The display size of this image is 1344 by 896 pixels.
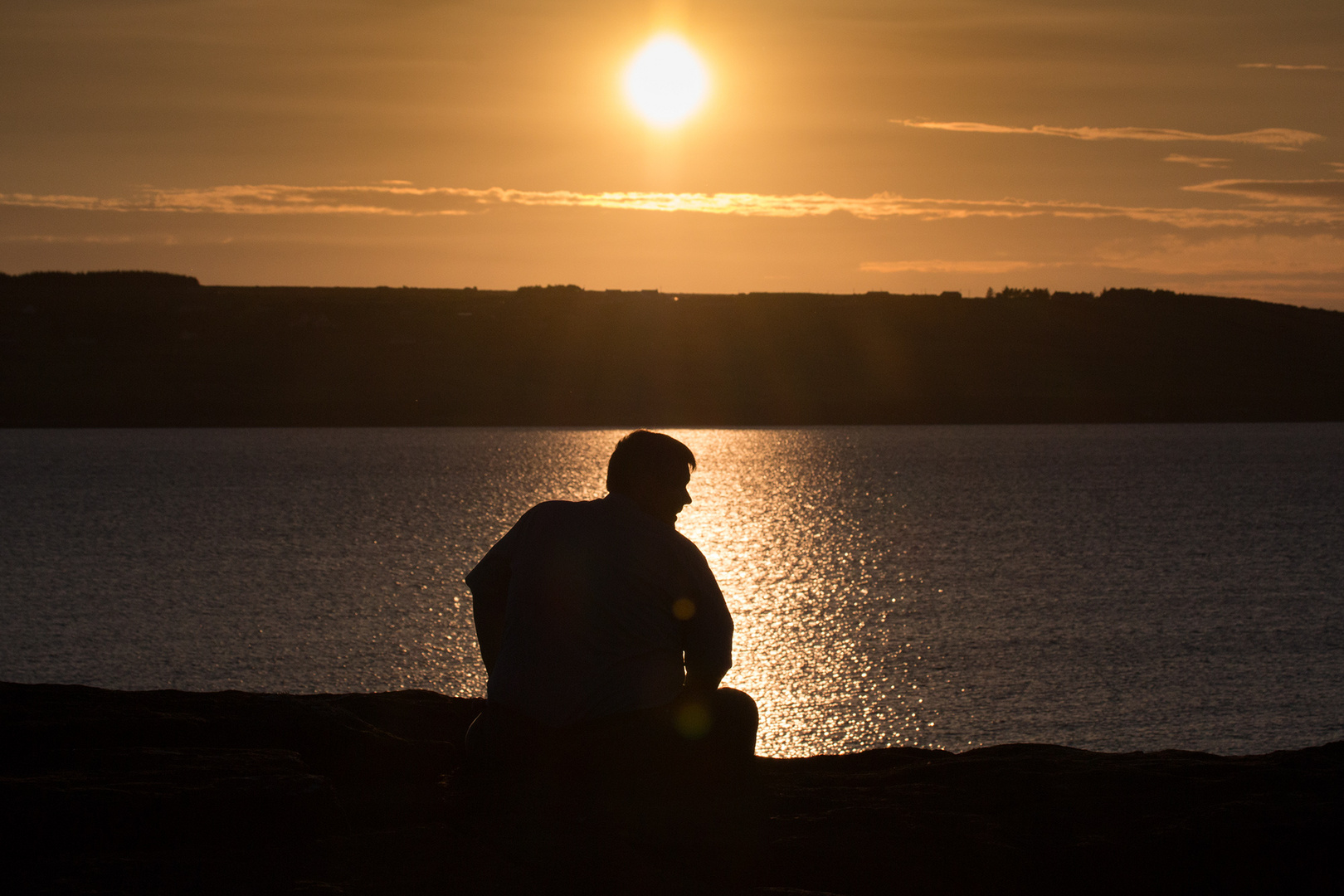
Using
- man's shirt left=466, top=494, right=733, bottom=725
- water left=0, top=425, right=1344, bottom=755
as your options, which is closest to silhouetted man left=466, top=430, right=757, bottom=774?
man's shirt left=466, top=494, right=733, bottom=725

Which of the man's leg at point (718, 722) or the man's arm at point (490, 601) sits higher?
the man's arm at point (490, 601)

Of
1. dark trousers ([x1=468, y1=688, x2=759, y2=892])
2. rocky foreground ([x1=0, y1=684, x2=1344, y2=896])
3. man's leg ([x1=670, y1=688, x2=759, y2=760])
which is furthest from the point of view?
man's leg ([x1=670, y1=688, x2=759, y2=760])

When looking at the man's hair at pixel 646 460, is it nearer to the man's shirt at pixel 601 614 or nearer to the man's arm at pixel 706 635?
the man's shirt at pixel 601 614

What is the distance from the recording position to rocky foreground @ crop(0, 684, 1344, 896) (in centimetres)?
349

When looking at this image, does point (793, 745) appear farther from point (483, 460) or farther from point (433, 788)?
point (483, 460)

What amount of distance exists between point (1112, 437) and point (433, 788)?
136 m

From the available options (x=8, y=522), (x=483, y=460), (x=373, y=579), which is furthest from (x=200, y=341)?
(x=373, y=579)

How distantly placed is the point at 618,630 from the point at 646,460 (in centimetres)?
59

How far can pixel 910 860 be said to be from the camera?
3875 millimetres

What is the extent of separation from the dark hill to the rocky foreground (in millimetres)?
125053

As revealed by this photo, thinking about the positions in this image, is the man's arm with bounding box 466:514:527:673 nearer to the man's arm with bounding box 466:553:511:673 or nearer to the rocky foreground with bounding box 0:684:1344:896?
the man's arm with bounding box 466:553:511:673

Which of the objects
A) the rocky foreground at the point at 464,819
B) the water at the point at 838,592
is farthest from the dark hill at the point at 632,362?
the rocky foreground at the point at 464,819

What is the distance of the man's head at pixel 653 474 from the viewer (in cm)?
412

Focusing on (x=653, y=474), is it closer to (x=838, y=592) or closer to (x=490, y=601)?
(x=490, y=601)
